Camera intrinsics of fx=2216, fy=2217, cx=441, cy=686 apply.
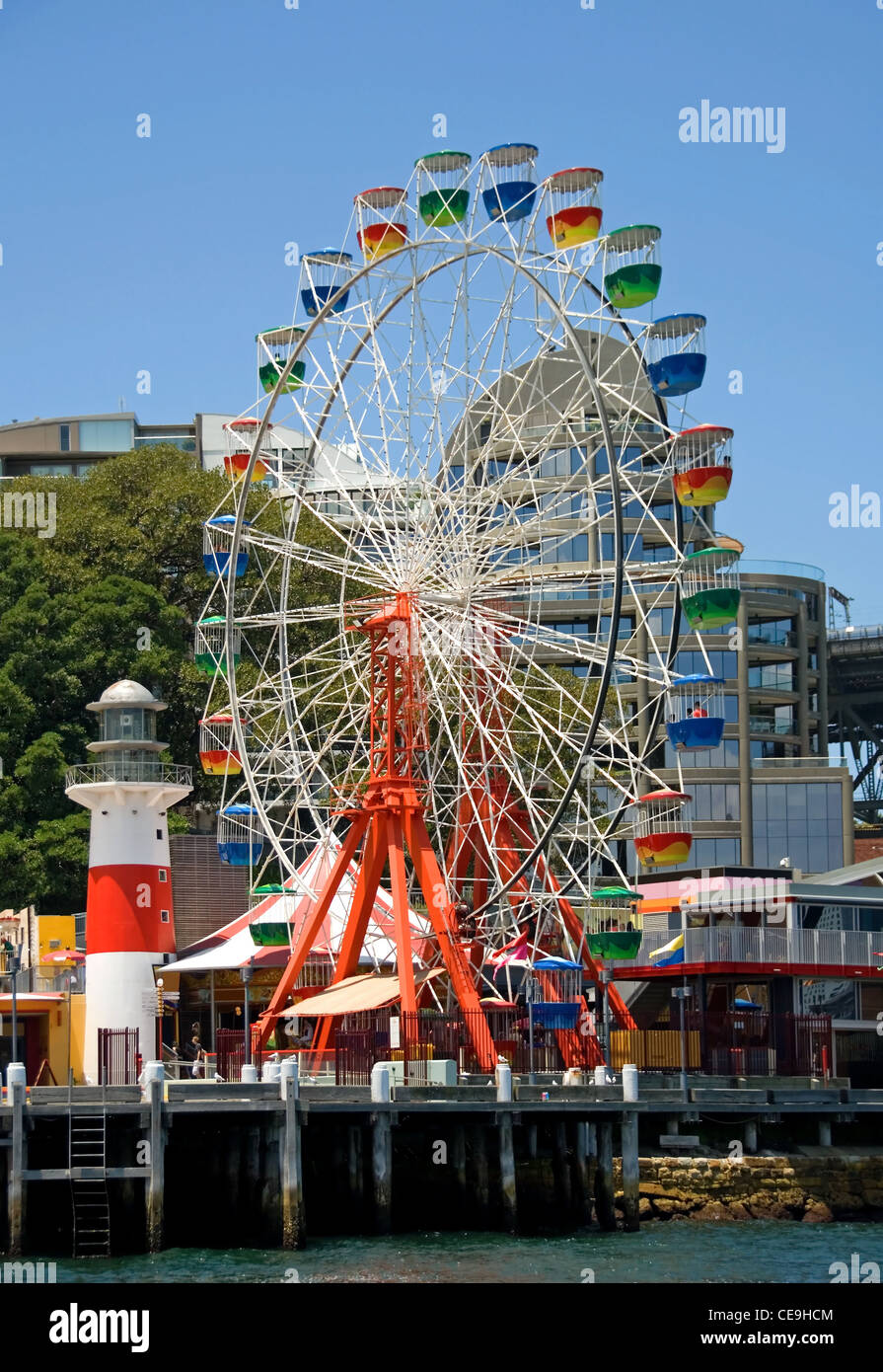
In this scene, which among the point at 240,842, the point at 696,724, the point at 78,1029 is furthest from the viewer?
the point at 78,1029

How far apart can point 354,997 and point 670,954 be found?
9.25 m

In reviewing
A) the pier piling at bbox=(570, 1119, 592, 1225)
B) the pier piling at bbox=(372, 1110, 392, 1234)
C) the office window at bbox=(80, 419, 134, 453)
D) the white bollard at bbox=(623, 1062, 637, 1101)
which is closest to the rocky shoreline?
the pier piling at bbox=(570, 1119, 592, 1225)

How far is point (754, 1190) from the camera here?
51250 mm

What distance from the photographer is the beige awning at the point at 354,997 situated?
5562cm

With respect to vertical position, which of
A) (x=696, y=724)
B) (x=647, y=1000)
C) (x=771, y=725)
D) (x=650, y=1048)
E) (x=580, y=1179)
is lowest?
(x=580, y=1179)

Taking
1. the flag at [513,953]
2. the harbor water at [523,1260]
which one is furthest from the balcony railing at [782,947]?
the harbor water at [523,1260]

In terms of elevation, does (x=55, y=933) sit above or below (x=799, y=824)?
below

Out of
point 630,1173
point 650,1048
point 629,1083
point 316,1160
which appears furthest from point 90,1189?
point 650,1048

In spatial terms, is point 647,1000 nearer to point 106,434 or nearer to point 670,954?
point 670,954

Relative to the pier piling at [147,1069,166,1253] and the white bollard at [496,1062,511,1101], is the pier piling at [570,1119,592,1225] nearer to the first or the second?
the white bollard at [496,1062,511,1101]

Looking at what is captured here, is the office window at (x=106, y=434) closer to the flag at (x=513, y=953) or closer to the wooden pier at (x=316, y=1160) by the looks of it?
the flag at (x=513, y=953)

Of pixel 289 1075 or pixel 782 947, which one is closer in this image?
pixel 289 1075

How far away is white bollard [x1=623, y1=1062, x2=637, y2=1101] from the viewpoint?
4959 cm

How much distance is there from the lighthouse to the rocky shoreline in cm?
1905
